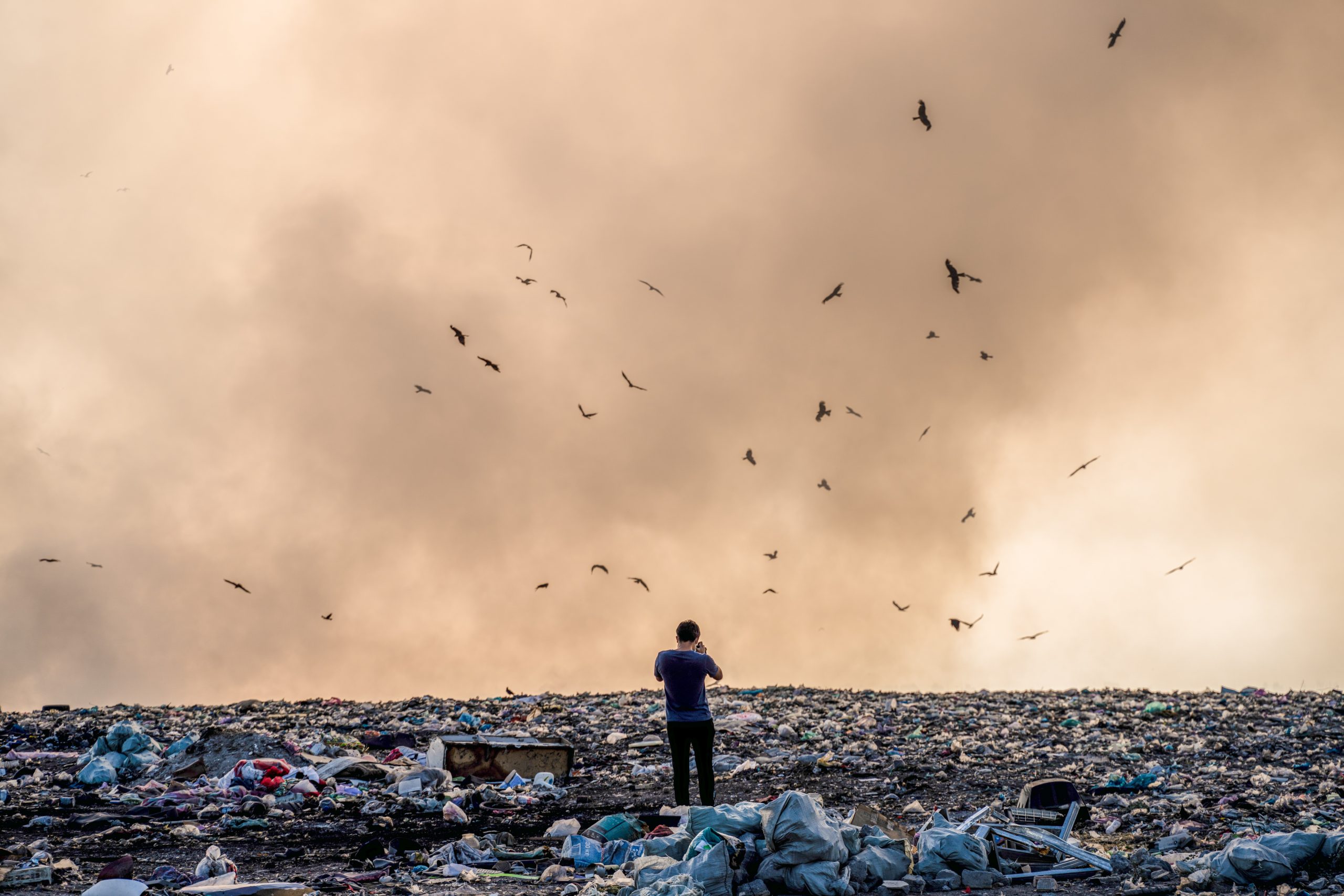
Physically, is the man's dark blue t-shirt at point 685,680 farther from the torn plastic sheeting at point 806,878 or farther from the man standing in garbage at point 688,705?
the torn plastic sheeting at point 806,878

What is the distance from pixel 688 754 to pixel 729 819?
4.68 ft

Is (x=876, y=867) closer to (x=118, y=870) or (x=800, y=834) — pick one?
(x=800, y=834)

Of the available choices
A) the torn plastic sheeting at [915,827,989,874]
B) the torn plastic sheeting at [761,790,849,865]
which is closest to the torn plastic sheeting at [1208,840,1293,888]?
the torn plastic sheeting at [915,827,989,874]

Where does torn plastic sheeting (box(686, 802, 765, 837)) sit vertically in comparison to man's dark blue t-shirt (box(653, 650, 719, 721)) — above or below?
below

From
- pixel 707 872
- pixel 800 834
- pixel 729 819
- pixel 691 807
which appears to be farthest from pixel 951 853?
pixel 691 807

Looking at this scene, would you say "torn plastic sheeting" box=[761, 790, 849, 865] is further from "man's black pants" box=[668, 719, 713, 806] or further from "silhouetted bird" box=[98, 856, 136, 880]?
"silhouetted bird" box=[98, 856, 136, 880]

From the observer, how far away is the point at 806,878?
4.71m

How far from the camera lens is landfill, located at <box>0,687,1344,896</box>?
4.96 metres

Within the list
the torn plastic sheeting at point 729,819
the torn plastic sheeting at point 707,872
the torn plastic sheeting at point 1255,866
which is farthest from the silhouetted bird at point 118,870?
the torn plastic sheeting at point 1255,866

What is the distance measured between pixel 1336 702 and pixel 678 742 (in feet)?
34.2

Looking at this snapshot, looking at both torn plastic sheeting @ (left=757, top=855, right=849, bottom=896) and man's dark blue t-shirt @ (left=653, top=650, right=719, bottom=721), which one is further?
man's dark blue t-shirt @ (left=653, top=650, right=719, bottom=721)

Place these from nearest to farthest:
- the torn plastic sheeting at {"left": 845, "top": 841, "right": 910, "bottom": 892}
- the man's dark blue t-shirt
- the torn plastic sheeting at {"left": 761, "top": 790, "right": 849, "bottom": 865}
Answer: the torn plastic sheeting at {"left": 761, "top": 790, "right": 849, "bottom": 865}, the torn plastic sheeting at {"left": 845, "top": 841, "right": 910, "bottom": 892}, the man's dark blue t-shirt

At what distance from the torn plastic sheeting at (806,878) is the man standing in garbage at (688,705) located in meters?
1.67

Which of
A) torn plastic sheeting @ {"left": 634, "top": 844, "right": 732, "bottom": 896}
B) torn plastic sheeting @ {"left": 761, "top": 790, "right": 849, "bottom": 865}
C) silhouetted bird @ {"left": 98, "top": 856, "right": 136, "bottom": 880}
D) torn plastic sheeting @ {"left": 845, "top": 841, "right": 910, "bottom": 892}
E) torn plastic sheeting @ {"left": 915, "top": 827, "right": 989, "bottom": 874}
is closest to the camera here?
torn plastic sheeting @ {"left": 634, "top": 844, "right": 732, "bottom": 896}
